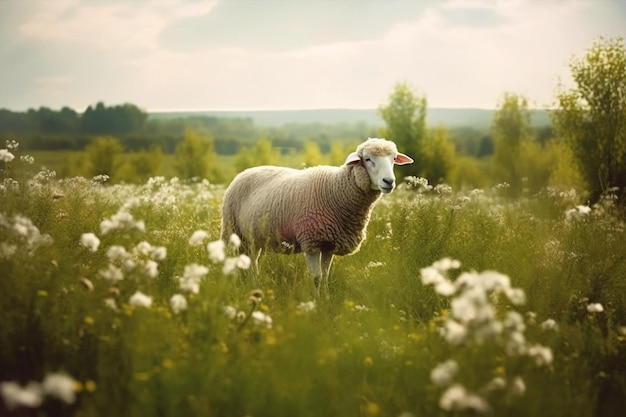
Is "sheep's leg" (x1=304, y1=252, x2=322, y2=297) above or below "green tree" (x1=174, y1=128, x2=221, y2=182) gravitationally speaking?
above

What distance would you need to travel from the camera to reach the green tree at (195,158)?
51.3 m

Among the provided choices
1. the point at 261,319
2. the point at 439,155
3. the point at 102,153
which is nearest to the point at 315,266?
the point at 261,319

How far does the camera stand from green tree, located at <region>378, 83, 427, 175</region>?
3272 centimetres

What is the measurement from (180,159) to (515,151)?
1139 inches

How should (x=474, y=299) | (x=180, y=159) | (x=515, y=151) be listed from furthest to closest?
(x=180, y=159) → (x=515, y=151) → (x=474, y=299)

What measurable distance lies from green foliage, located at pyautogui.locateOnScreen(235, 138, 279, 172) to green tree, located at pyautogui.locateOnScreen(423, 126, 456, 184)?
13.5 m

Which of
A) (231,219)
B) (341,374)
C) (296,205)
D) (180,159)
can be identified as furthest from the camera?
(180,159)

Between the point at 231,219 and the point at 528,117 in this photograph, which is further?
the point at 528,117

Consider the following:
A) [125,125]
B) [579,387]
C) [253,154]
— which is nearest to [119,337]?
[579,387]

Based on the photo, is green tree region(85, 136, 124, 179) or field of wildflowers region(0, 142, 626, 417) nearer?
field of wildflowers region(0, 142, 626, 417)

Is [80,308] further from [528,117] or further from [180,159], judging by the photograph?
[180,159]

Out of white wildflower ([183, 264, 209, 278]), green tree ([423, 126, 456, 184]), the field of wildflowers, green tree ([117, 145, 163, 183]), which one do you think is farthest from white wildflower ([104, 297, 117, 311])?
green tree ([117, 145, 163, 183])

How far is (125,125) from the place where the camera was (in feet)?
180

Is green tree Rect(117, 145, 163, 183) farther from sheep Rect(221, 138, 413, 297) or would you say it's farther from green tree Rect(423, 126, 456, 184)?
sheep Rect(221, 138, 413, 297)
